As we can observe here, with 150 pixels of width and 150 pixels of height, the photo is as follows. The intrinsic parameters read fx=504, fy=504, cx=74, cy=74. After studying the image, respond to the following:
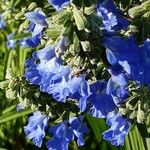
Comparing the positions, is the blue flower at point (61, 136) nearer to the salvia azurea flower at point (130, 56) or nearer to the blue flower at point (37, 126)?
the blue flower at point (37, 126)

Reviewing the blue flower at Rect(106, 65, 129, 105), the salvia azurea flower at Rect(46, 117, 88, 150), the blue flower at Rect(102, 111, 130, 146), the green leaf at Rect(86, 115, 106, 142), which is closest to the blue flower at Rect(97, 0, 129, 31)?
the blue flower at Rect(106, 65, 129, 105)

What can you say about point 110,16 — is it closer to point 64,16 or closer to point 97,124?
point 64,16

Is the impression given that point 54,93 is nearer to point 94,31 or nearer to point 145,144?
point 94,31

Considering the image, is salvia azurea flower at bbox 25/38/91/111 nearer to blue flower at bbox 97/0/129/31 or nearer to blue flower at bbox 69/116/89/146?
blue flower at bbox 97/0/129/31

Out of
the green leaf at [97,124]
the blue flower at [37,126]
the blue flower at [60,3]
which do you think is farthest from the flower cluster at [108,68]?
the green leaf at [97,124]

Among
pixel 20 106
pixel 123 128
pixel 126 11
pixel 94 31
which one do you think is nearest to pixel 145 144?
pixel 123 128

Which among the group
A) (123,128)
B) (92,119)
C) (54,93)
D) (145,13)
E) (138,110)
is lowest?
(92,119)
